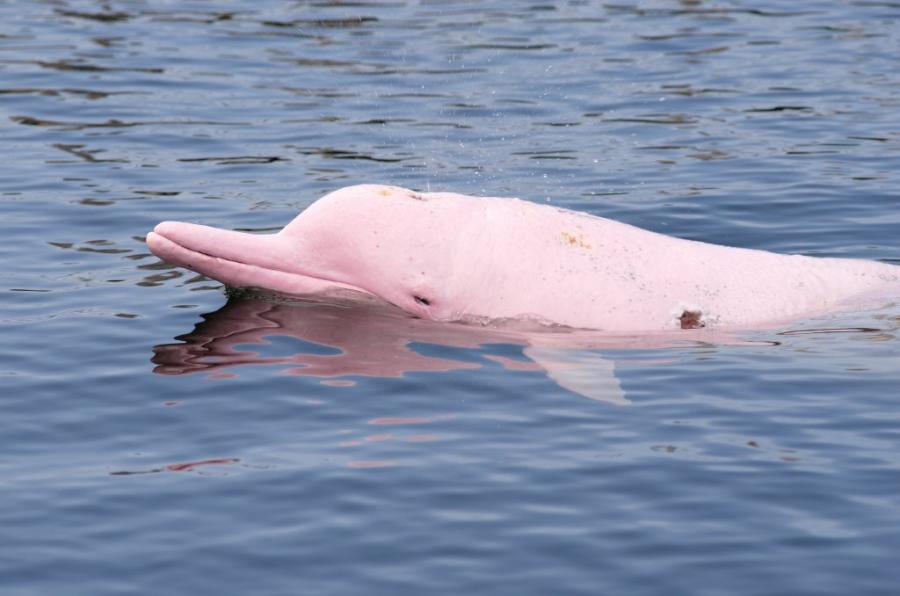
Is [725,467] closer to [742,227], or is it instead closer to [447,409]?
[447,409]

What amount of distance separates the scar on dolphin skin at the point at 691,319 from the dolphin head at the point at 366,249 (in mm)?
1466

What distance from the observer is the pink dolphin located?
1187 cm

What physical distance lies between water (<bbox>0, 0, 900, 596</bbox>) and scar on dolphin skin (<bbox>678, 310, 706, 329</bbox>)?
356 millimetres

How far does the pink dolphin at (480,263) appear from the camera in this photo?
11.9 meters

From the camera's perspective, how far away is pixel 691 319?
1205cm

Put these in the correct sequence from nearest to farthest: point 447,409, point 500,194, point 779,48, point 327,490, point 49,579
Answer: point 49,579 < point 327,490 < point 447,409 < point 500,194 < point 779,48

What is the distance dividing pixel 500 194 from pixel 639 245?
4565mm

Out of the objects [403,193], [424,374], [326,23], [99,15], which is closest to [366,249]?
[403,193]

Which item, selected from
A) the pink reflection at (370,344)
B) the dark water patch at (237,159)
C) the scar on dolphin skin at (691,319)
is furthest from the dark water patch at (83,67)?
the scar on dolphin skin at (691,319)

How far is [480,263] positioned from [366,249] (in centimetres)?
78

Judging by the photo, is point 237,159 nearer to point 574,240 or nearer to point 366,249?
point 366,249

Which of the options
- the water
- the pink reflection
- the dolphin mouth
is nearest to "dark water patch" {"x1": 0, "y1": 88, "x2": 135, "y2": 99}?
the water

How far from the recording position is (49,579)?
26.6ft

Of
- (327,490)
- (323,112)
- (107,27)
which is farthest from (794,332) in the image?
(107,27)
